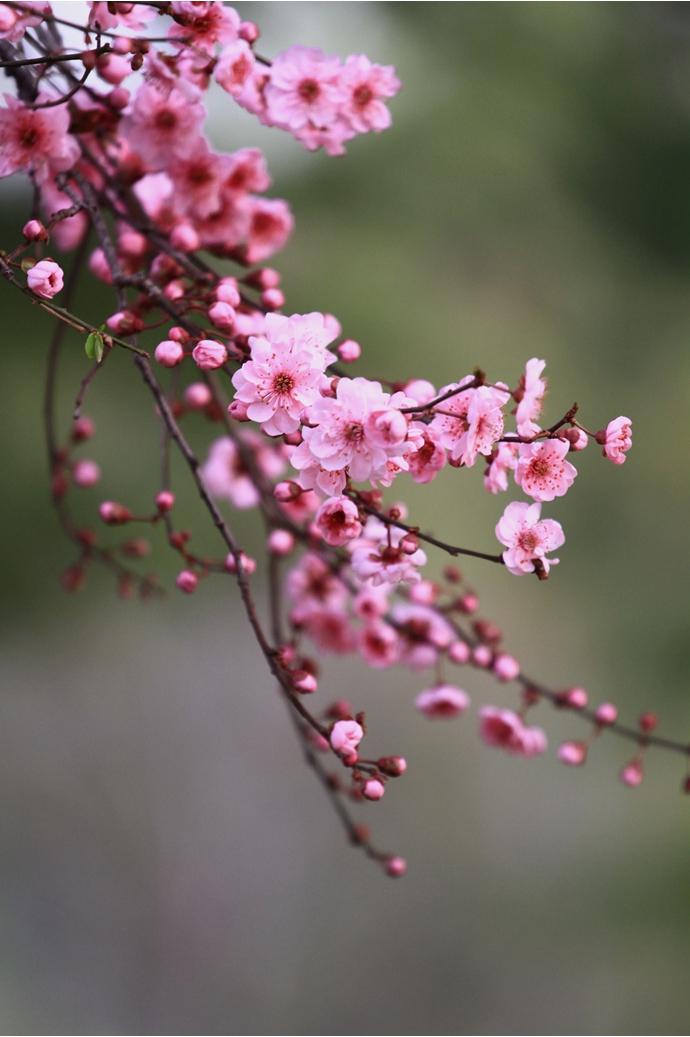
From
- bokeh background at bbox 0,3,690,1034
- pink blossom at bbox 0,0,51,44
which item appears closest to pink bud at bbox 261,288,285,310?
pink blossom at bbox 0,0,51,44

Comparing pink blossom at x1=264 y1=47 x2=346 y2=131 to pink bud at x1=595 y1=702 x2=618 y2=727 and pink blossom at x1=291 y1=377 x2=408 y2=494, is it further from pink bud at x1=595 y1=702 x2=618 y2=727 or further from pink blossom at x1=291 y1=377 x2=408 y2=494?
pink bud at x1=595 y1=702 x2=618 y2=727

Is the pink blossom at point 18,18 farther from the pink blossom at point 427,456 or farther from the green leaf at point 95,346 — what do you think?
the pink blossom at point 427,456

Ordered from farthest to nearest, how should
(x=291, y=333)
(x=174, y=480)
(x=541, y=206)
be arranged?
(x=541, y=206) < (x=174, y=480) < (x=291, y=333)

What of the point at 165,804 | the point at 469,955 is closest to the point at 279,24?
the point at 165,804

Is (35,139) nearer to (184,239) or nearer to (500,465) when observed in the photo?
(184,239)

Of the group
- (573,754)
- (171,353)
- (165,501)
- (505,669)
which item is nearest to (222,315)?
(171,353)

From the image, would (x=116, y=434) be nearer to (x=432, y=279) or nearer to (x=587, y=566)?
(x=432, y=279)
